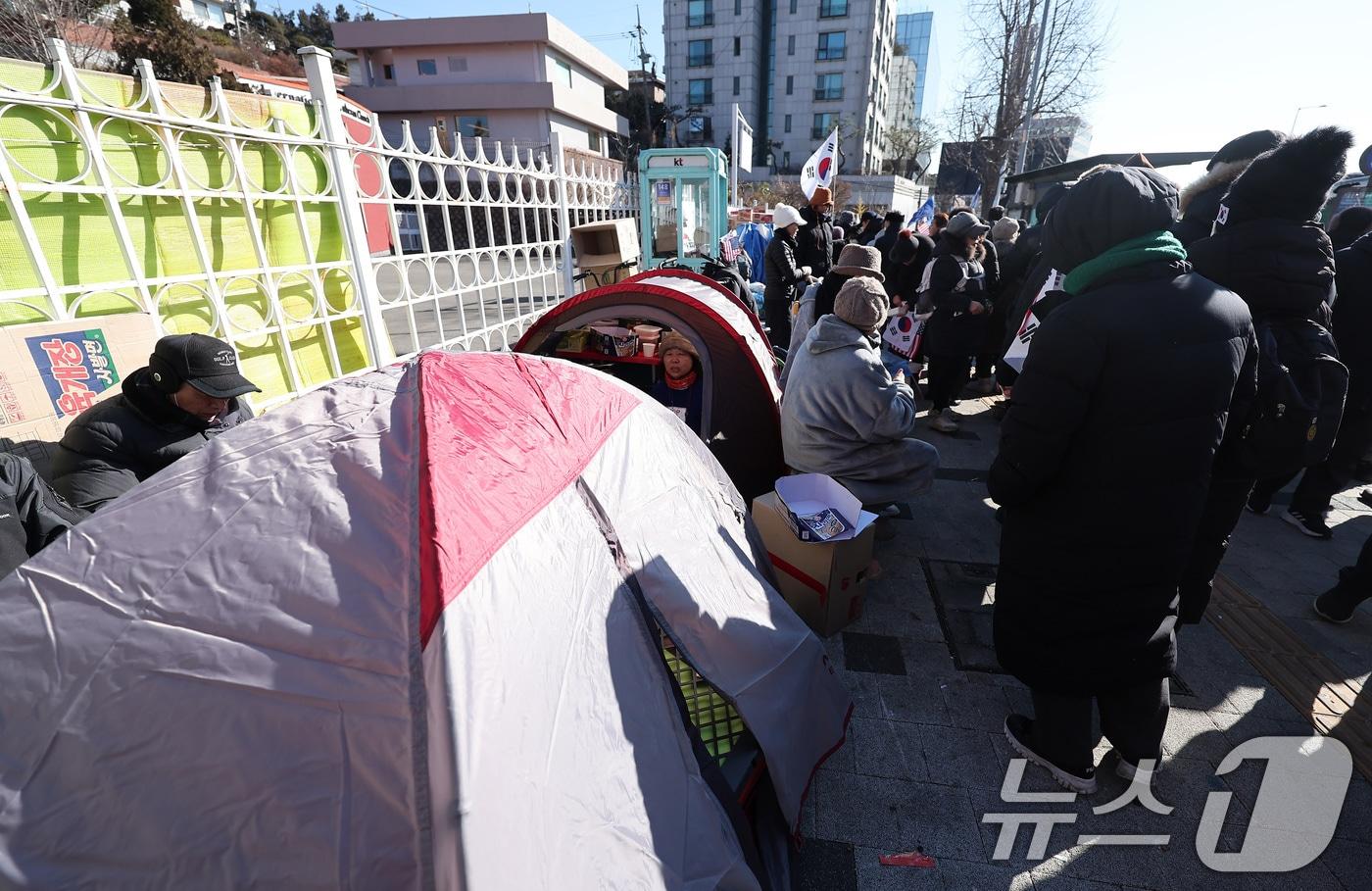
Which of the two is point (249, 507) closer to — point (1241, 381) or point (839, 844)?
point (839, 844)

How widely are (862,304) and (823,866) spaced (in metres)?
2.36

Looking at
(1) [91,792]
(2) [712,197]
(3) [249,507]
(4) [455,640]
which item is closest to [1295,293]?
(4) [455,640]

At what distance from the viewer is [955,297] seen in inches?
191

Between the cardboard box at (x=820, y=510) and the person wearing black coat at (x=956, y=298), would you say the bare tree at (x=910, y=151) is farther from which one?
the cardboard box at (x=820, y=510)

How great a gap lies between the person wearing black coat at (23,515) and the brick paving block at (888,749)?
2693 mm

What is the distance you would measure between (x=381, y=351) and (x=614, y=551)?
3.03 meters

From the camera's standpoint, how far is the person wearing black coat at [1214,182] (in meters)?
2.82

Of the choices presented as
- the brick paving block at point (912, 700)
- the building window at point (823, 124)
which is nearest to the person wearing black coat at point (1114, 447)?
the brick paving block at point (912, 700)

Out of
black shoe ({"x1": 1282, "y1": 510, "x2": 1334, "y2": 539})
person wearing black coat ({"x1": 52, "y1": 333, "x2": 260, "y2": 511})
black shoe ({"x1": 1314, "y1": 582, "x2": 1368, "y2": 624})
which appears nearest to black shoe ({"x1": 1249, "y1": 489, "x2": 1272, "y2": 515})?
black shoe ({"x1": 1282, "y1": 510, "x2": 1334, "y2": 539})

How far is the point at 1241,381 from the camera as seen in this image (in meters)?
1.86

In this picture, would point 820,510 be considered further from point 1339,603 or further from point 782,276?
point 782,276

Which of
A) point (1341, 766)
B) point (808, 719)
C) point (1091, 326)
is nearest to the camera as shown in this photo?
point (1091, 326)

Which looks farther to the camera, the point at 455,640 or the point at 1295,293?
the point at 1295,293

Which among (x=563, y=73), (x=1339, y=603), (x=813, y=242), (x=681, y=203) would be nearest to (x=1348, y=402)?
(x=1339, y=603)
